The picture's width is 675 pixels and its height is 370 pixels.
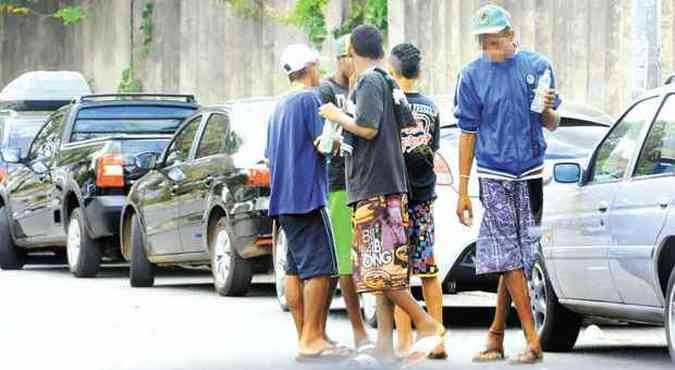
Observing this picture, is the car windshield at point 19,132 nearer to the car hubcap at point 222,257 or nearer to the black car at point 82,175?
the black car at point 82,175

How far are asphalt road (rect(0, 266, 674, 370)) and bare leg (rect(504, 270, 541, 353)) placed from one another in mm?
184

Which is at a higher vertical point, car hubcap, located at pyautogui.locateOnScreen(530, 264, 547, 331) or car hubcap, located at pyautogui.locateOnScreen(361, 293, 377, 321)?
car hubcap, located at pyautogui.locateOnScreen(530, 264, 547, 331)

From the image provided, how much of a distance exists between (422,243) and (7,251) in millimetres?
10954

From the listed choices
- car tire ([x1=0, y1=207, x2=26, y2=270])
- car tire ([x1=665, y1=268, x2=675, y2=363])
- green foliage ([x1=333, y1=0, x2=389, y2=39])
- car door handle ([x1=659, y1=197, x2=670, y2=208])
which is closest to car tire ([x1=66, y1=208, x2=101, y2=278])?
car tire ([x1=0, y1=207, x2=26, y2=270])

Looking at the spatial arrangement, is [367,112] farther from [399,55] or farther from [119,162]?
[119,162]

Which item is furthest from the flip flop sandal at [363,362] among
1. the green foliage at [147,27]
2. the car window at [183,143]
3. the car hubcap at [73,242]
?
the green foliage at [147,27]

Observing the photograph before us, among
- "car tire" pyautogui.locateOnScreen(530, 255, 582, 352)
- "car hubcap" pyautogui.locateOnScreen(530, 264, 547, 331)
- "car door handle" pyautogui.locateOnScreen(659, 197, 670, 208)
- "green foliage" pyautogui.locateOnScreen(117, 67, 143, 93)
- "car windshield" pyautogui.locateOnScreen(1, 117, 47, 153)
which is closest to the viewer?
"car door handle" pyautogui.locateOnScreen(659, 197, 670, 208)

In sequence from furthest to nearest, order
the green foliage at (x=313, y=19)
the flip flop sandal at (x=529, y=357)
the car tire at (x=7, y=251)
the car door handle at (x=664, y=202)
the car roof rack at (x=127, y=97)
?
the green foliage at (x=313, y=19)
the car tire at (x=7, y=251)
the car roof rack at (x=127, y=97)
the flip flop sandal at (x=529, y=357)
the car door handle at (x=664, y=202)

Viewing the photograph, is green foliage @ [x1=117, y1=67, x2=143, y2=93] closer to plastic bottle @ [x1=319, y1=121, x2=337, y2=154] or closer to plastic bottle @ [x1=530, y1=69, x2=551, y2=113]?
plastic bottle @ [x1=319, y1=121, x2=337, y2=154]

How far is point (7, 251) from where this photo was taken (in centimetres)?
2139

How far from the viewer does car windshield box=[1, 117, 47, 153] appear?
2389cm

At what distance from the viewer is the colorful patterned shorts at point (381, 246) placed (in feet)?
34.9

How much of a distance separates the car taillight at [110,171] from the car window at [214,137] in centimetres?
219

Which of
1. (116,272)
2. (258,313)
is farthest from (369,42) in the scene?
(116,272)
